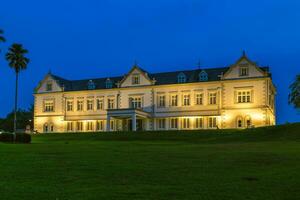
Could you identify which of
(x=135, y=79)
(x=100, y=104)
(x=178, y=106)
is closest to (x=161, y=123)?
(x=178, y=106)

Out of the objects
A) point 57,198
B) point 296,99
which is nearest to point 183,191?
point 57,198

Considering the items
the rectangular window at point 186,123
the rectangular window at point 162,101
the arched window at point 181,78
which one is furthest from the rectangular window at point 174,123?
the arched window at point 181,78

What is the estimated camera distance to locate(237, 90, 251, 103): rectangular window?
67.5m

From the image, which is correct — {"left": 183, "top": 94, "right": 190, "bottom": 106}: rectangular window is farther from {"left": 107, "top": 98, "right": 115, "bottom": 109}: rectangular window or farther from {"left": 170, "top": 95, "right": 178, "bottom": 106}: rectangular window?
{"left": 107, "top": 98, "right": 115, "bottom": 109}: rectangular window

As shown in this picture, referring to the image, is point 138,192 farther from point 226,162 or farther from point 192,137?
point 192,137

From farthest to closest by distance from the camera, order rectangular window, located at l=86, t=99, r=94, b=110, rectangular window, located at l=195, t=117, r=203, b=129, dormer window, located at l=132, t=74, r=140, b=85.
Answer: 1. rectangular window, located at l=86, t=99, r=94, b=110
2. dormer window, located at l=132, t=74, r=140, b=85
3. rectangular window, located at l=195, t=117, r=203, b=129

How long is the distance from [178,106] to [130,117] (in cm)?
791

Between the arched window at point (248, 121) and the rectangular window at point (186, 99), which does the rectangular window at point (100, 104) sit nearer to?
the rectangular window at point (186, 99)

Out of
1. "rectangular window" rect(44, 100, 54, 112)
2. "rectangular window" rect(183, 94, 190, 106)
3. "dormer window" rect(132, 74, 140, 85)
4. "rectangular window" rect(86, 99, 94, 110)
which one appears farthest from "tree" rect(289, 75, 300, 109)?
"rectangular window" rect(44, 100, 54, 112)

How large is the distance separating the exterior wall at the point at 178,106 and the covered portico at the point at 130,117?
0.54m

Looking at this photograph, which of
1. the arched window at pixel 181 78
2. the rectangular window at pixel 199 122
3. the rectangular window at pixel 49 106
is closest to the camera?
the rectangular window at pixel 199 122

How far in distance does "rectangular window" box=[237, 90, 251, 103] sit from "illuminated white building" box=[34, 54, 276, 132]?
0.01 m

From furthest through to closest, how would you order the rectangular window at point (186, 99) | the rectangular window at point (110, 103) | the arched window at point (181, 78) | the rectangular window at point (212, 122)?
the rectangular window at point (110, 103), the arched window at point (181, 78), the rectangular window at point (186, 99), the rectangular window at point (212, 122)

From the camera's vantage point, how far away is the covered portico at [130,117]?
6868 centimetres
